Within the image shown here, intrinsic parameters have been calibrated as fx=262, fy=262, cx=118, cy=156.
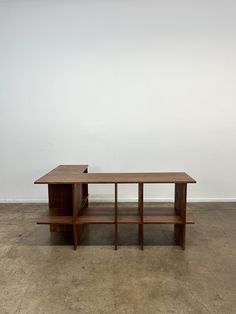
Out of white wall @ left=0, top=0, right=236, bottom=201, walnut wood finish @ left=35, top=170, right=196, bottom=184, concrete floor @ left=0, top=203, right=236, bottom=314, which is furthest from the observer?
white wall @ left=0, top=0, right=236, bottom=201

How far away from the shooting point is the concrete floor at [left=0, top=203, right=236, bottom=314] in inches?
76.8

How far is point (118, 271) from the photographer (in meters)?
2.39

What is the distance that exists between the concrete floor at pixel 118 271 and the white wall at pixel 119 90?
1250 millimetres

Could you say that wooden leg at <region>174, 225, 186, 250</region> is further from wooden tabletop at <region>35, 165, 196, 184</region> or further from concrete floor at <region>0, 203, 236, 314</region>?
wooden tabletop at <region>35, 165, 196, 184</region>

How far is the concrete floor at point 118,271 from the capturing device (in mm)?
1951

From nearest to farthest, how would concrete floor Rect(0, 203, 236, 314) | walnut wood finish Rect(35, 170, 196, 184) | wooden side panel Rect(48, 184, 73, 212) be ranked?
1. concrete floor Rect(0, 203, 236, 314)
2. walnut wood finish Rect(35, 170, 196, 184)
3. wooden side panel Rect(48, 184, 73, 212)

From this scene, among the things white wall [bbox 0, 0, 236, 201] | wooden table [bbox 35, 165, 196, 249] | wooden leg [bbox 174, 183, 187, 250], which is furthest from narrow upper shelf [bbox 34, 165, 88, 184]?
wooden leg [bbox 174, 183, 187, 250]

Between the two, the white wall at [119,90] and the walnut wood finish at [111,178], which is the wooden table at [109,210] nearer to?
the walnut wood finish at [111,178]

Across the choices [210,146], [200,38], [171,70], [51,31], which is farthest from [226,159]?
[51,31]

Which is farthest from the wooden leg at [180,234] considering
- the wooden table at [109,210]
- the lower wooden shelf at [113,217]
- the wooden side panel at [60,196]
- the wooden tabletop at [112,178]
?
the wooden side panel at [60,196]

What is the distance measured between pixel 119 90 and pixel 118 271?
2.82 meters

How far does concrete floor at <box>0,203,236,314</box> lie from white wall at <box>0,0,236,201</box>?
4.10ft

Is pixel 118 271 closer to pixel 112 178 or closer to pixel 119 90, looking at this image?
pixel 112 178

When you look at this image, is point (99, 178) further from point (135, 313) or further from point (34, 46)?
point (34, 46)
